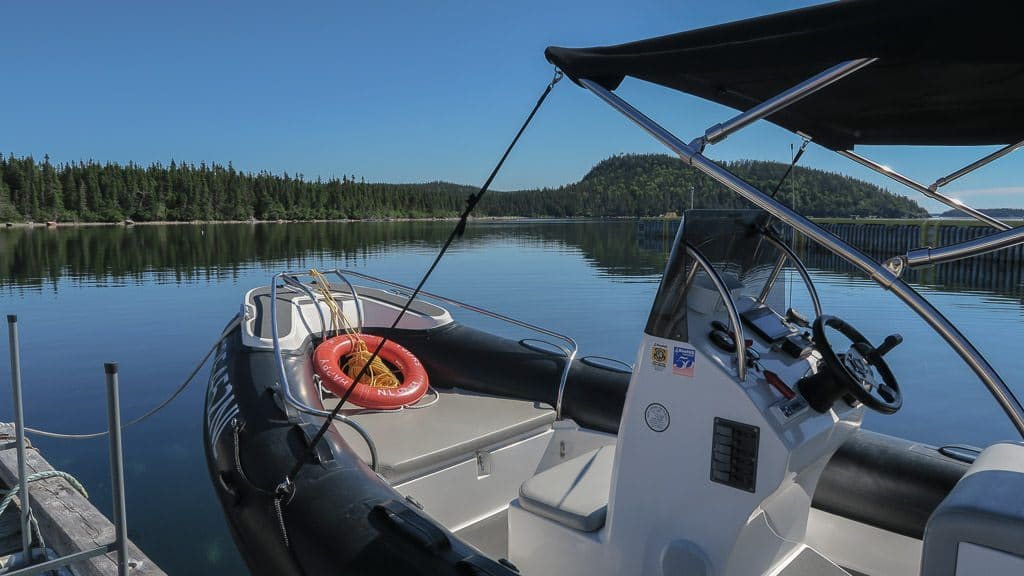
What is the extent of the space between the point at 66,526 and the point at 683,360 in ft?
9.53

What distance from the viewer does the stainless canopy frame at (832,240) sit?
1.48 metres

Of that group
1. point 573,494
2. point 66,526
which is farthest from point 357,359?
point 573,494

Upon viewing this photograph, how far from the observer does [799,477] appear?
2281 mm

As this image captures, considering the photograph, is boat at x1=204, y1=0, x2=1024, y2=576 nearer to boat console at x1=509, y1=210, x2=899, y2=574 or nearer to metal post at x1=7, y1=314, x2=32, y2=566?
boat console at x1=509, y1=210, x2=899, y2=574

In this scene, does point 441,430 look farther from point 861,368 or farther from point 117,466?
point 861,368

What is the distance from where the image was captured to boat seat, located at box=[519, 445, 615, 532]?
7.73 feet

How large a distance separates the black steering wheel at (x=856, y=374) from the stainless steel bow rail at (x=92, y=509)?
2155 millimetres

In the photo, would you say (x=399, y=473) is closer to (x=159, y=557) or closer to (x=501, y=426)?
(x=501, y=426)

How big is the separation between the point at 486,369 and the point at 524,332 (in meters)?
6.34

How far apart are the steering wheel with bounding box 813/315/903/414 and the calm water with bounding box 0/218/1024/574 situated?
352 centimetres

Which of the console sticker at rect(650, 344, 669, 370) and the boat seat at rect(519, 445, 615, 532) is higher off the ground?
the console sticker at rect(650, 344, 669, 370)

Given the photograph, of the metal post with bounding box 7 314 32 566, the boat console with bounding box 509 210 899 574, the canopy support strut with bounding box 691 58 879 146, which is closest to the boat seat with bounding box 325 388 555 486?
the boat console with bounding box 509 210 899 574

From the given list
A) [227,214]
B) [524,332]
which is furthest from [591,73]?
[227,214]

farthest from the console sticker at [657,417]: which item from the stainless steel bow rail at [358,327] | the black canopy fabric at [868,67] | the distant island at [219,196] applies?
the distant island at [219,196]
